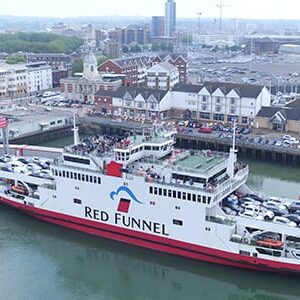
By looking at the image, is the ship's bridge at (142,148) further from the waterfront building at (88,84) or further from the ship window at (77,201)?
the waterfront building at (88,84)

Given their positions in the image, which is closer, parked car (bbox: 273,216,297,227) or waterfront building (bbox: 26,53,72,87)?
parked car (bbox: 273,216,297,227)

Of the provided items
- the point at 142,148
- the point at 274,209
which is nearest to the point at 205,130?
the point at 142,148

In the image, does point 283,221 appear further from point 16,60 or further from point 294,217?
point 16,60

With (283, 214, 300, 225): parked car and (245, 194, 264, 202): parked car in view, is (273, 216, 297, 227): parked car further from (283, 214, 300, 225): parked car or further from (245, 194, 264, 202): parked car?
(245, 194, 264, 202): parked car

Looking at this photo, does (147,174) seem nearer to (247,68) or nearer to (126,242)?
(126,242)

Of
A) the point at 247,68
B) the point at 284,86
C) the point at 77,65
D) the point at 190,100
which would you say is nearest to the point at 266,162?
the point at 190,100

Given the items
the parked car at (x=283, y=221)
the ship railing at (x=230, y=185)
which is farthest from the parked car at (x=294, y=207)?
the ship railing at (x=230, y=185)

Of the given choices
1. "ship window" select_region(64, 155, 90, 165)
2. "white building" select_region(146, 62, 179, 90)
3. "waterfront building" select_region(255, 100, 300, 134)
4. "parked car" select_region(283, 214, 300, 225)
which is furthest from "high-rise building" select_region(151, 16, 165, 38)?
"parked car" select_region(283, 214, 300, 225)
